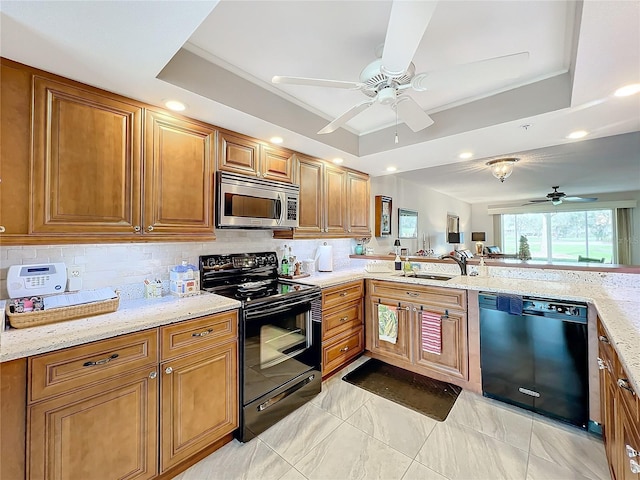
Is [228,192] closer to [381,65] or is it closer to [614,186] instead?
[381,65]

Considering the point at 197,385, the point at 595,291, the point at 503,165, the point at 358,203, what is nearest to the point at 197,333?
the point at 197,385

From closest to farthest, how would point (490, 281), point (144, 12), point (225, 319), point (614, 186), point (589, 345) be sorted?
point (144, 12)
point (225, 319)
point (589, 345)
point (490, 281)
point (614, 186)

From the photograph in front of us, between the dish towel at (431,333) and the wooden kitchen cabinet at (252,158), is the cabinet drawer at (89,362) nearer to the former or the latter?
the wooden kitchen cabinet at (252,158)

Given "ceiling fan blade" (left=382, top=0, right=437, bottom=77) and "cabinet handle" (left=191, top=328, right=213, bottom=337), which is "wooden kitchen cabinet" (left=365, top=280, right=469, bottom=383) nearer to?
"cabinet handle" (left=191, top=328, right=213, bottom=337)

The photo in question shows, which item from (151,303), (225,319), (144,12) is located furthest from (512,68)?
(151,303)

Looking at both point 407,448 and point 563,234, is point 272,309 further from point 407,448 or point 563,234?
point 563,234

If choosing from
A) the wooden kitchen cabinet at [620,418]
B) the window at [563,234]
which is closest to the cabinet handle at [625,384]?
the wooden kitchen cabinet at [620,418]

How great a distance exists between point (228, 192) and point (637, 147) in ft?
16.5

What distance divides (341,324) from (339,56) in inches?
87.4

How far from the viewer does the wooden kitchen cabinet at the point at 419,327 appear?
96.2 inches

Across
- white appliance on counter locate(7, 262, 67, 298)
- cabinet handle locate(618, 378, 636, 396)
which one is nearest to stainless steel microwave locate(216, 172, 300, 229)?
white appliance on counter locate(7, 262, 67, 298)

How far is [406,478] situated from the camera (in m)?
1.58

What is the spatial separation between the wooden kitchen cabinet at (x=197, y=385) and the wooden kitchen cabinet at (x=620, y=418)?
186 cm

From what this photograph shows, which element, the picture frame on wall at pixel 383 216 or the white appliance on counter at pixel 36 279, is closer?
the white appliance on counter at pixel 36 279
